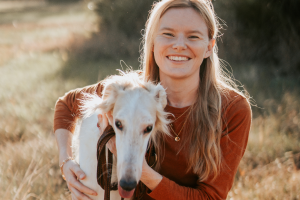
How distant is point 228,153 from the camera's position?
7.45ft

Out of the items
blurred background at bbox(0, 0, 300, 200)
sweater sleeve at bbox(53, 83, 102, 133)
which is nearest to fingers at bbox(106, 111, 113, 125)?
sweater sleeve at bbox(53, 83, 102, 133)

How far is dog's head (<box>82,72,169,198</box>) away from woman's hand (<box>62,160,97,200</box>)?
59 centimetres

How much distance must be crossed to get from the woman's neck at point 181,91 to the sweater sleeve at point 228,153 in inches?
13.8

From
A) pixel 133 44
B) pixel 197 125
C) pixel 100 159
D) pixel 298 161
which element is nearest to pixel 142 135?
pixel 100 159

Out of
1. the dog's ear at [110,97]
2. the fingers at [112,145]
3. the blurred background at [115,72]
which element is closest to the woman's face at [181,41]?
the dog's ear at [110,97]

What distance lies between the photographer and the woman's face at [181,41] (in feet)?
7.49

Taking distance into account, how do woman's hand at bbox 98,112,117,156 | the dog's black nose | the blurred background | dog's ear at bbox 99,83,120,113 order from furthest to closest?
1. the blurred background
2. woman's hand at bbox 98,112,117,156
3. dog's ear at bbox 99,83,120,113
4. the dog's black nose

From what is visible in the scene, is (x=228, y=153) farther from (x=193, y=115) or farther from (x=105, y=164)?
(x=105, y=164)

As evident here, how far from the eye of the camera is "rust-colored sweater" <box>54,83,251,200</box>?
7.06ft

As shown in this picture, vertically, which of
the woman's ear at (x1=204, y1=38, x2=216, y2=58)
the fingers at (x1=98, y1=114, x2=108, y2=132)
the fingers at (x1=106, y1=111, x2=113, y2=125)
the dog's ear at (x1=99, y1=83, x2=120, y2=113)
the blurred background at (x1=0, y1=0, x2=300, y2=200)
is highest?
the woman's ear at (x1=204, y1=38, x2=216, y2=58)

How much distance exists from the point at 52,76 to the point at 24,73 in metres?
1.04

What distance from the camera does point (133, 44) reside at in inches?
395

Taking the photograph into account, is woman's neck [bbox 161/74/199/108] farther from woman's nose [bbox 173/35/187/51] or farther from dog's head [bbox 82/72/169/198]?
dog's head [bbox 82/72/169/198]

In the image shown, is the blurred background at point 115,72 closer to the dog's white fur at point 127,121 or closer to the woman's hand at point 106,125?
the dog's white fur at point 127,121
